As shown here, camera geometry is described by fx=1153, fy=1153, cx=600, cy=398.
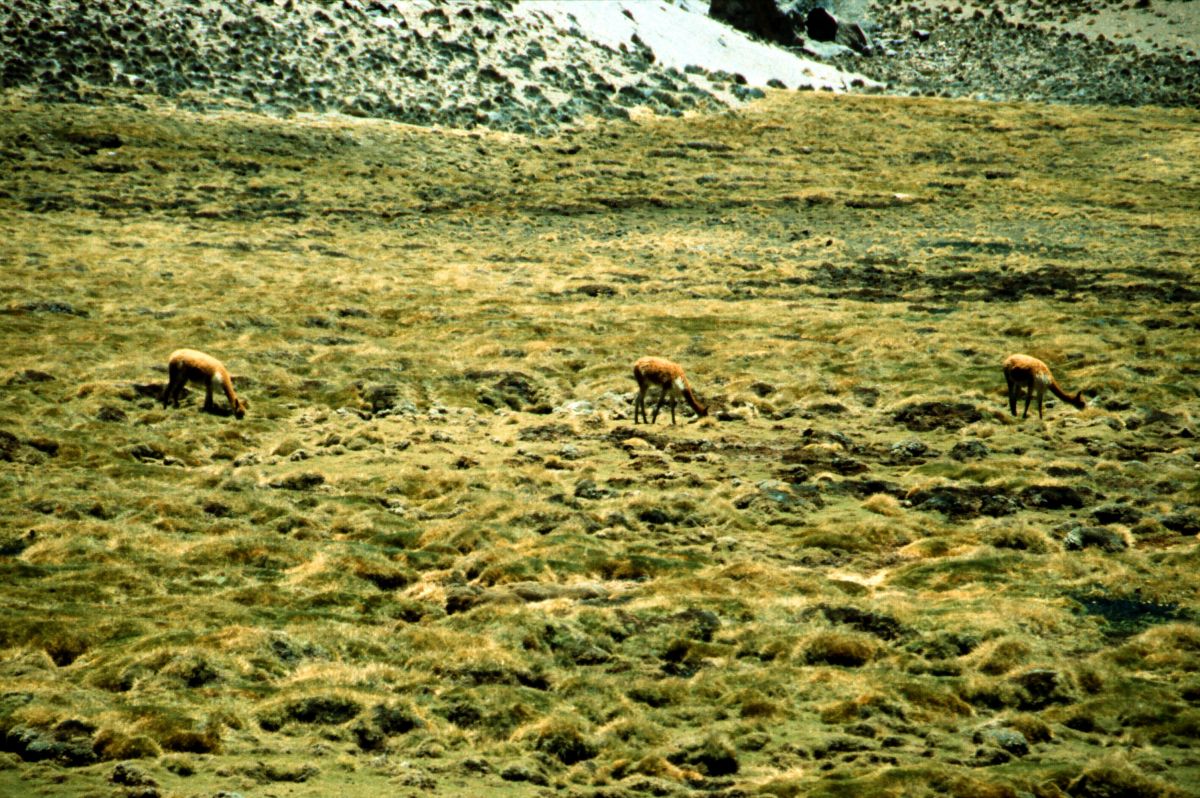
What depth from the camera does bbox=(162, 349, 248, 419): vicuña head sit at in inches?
1078

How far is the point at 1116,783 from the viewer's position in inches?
434

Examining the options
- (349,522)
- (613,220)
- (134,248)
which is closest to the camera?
(349,522)

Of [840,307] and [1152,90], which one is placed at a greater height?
[1152,90]

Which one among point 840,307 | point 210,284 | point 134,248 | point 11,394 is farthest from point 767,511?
point 134,248

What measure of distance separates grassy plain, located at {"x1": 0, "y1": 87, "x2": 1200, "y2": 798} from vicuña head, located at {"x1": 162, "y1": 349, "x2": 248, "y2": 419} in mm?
545

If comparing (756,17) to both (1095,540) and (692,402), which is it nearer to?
(692,402)

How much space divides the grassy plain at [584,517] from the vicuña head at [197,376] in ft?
1.79

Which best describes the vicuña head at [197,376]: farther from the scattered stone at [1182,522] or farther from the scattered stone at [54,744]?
the scattered stone at [1182,522]

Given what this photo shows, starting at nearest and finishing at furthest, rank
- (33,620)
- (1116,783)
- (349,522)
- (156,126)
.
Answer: (1116,783), (33,620), (349,522), (156,126)

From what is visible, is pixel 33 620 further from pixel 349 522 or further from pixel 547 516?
pixel 547 516

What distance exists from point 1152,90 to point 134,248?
87.1 meters

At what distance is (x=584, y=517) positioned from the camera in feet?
68.7

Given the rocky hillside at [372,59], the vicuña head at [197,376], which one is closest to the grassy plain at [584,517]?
the vicuña head at [197,376]

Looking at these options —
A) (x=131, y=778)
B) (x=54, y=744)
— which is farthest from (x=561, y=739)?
(x=54, y=744)
